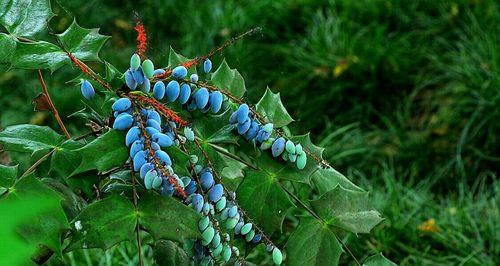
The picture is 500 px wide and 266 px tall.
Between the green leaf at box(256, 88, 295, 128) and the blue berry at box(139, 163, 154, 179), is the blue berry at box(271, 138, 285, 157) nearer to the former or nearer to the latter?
the green leaf at box(256, 88, 295, 128)

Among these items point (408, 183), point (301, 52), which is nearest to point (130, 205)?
point (408, 183)

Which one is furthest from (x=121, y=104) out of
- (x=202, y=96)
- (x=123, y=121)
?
(x=202, y=96)

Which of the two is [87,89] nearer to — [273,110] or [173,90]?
[173,90]

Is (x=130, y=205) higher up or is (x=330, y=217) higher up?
(x=130, y=205)

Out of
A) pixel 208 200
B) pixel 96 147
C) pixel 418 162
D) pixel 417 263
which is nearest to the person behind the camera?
pixel 96 147

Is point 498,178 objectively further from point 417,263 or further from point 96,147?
point 96,147

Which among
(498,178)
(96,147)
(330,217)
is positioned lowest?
(498,178)
